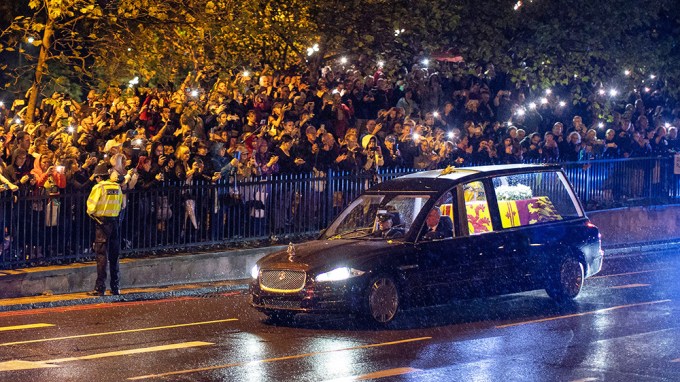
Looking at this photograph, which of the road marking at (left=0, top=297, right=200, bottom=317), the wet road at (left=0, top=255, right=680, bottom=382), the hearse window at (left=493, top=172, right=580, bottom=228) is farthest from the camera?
the road marking at (left=0, top=297, right=200, bottom=317)

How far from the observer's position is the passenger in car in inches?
575

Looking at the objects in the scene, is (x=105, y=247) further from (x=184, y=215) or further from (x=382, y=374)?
(x=382, y=374)

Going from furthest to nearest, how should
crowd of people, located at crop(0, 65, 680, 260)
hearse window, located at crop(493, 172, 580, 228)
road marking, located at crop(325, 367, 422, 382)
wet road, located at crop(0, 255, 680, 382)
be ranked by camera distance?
crowd of people, located at crop(0, 65, 680, 260) → hearse window, located at crop(493, 172, 580, 228) → wet road, located at crop(0, 255, 680, 382) → road marking, located at crop(325, 367, 422, 382)

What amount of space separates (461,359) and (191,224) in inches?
357

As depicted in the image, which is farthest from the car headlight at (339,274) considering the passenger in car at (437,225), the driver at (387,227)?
the passenger in car at (437,225)

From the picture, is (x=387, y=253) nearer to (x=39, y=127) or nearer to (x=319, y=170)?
(x=319, y=170)

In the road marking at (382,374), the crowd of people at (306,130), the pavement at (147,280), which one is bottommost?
the road marking at (382,374)

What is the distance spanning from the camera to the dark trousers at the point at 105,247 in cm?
1733

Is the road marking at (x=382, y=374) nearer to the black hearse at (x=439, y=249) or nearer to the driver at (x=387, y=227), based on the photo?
the black hearse at (x=439, y=249)

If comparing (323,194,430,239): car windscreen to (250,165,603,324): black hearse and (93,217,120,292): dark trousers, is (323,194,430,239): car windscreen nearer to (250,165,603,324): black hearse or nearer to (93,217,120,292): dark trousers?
(250,165,603,324): black hearse

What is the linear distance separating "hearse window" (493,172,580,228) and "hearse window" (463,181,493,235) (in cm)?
24

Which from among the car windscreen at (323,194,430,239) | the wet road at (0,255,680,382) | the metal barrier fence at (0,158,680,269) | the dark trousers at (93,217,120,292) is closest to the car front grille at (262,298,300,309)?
Result: the wet road at (0,255,680,382)

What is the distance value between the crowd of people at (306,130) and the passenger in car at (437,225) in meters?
5.23

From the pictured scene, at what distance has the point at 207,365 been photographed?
11305mm
